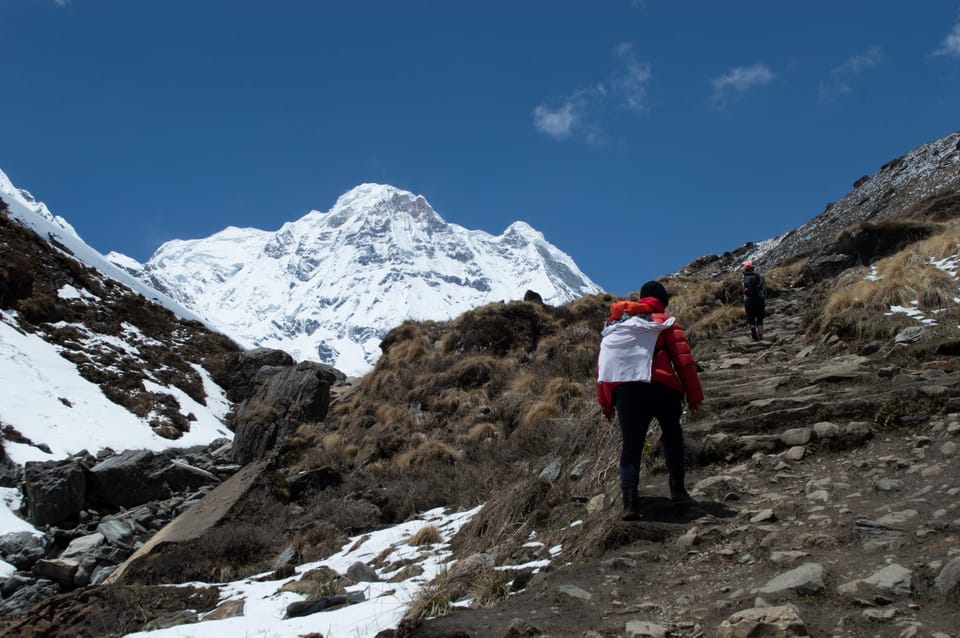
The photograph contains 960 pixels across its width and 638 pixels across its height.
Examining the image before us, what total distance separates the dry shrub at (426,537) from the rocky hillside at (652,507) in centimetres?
41

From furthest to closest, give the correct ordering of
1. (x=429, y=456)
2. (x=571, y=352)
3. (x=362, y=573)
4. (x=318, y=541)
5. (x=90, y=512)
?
1. (x=571, y=352)
2. (x=90, y=512)
3. (x=429, y=456)
4. (x=318, y=541)
5. (x=362, y=573)

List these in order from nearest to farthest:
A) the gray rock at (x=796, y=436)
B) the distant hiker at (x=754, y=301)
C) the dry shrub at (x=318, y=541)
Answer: the gray rock at (x=796, y=436) < the dry shrub at (x=318, y=541) < the distant hiker at (x=754, y=301)

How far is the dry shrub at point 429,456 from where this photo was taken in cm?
1045

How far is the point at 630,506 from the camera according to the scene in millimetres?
4477

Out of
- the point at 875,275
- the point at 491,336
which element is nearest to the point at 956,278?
the point at 875,275

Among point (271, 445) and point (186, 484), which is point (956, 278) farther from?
point (186, 484)

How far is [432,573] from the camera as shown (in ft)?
17.9

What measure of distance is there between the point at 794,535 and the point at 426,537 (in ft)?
13.5

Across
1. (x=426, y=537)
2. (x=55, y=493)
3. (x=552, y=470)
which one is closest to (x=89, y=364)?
(x=55, y=493)

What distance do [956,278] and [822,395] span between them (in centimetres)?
463

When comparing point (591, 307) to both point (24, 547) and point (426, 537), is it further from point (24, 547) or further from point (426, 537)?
point (24, 547)

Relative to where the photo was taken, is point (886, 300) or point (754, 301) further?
point (754, 301)

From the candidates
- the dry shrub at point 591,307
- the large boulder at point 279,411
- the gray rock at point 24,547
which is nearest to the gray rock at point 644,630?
the large boulder at point 279,411

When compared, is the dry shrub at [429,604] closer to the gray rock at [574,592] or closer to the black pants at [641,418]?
the gray rock at [574,592]
